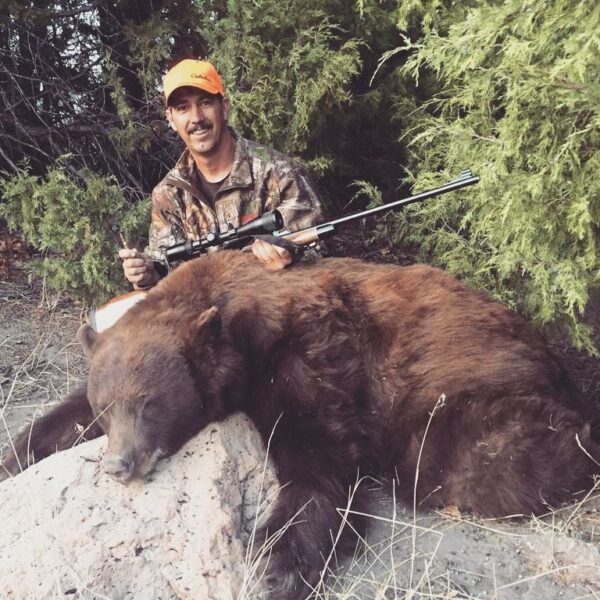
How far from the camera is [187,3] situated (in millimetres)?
5812

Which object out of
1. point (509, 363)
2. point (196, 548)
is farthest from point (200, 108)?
point (196, 548)

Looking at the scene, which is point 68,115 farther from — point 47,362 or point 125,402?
point 125,402

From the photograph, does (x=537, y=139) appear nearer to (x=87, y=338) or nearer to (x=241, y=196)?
(x=241, y=196)

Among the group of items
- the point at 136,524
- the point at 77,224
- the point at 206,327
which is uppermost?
the point at 77,224

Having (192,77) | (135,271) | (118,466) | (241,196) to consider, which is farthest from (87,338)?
(192,77)

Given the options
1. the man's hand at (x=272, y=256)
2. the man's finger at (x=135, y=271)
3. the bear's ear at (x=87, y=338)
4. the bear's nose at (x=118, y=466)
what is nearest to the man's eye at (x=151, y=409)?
the bear's nose at (x=118, y=466)

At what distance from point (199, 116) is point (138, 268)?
1.19m

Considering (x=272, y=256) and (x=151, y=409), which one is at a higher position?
(x=272, y=256)

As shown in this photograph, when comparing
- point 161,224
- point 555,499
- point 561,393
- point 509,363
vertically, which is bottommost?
point 555,499

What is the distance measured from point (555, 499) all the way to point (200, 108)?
338cm

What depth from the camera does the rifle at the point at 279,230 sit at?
12.4 feet

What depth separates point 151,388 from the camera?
9.52ft

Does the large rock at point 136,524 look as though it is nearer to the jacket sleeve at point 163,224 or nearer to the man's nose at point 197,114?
the jacket sleeve at point 163,224

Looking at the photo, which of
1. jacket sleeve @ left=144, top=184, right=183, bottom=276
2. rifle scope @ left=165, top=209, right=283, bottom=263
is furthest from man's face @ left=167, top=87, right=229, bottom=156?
rifle scope @ left=165, top=209, right=283, bottom=263
